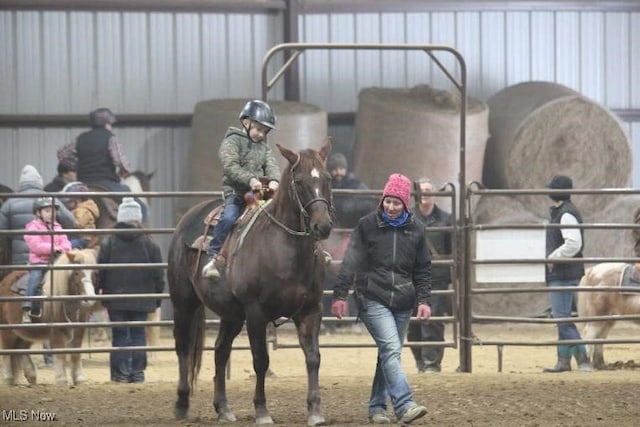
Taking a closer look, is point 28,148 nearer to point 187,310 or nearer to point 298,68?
point 298,68

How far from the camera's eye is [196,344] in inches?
407

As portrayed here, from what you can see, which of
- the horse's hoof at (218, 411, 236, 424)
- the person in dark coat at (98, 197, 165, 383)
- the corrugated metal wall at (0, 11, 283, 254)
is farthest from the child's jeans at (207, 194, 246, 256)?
the corrugated metal wall at (0, 11, 283, 254)

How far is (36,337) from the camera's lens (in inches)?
489

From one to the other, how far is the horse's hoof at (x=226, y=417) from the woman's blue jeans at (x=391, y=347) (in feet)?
3.06

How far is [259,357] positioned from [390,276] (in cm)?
99

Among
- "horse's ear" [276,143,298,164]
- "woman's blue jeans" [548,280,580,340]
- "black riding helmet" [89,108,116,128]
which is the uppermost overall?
"black riding helmet" [89,108,116,128]

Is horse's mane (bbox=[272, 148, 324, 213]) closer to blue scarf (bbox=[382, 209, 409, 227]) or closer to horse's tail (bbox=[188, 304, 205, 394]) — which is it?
blue scarf (bbox=[382, 209, 409, 227])

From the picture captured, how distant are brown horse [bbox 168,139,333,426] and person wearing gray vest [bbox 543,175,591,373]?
4.07 metres

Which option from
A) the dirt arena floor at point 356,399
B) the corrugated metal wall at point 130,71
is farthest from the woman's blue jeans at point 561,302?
the corrugated metal wall at point 130,71

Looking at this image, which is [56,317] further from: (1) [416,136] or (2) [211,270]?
(1) [416,136]

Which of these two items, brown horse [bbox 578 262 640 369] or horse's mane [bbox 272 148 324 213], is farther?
brown horse [bbox 578 262 640 369]

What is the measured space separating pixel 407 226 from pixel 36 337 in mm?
4545

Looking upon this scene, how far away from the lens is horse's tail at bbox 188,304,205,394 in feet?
33.6

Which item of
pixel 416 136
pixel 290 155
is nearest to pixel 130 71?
pixel 416 136
